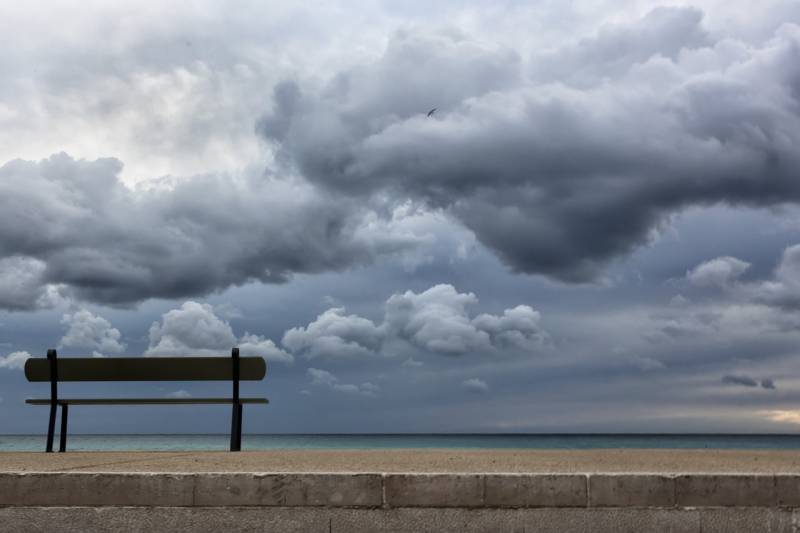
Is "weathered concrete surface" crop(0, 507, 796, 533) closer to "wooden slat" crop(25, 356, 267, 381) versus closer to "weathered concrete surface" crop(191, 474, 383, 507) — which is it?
"weathered concrete surface" crop(191, 474, 383, 507)

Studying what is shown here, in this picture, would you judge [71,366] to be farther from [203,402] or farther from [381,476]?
[381,476]

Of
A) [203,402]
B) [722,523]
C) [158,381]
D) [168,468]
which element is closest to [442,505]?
[722,523]

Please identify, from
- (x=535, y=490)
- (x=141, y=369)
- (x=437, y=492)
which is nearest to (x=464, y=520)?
(x=437, y=492)

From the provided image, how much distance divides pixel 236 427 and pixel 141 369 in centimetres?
214

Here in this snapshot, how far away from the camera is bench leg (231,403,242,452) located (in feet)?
42.0

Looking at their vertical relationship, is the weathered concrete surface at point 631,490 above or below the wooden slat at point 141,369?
→ below

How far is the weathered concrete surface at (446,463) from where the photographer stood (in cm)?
738

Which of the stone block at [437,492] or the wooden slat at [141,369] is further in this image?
the wooden slat at [141,369]

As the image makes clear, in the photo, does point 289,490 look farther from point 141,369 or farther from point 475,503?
point 141,369

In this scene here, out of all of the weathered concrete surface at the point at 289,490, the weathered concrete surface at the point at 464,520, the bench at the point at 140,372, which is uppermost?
the bench at the point at 140,372

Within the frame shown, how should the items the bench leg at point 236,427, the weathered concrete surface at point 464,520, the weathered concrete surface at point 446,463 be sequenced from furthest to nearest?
1. the bench leg at point 236,427
2. the weathered concrete surface at point 446,463
3. the weathered concrete surface at point 464,520

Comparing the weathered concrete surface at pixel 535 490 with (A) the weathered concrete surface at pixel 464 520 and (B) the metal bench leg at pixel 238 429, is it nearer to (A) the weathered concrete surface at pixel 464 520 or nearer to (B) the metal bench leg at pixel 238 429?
(A) the weathered concrete surface at pixel 464 520

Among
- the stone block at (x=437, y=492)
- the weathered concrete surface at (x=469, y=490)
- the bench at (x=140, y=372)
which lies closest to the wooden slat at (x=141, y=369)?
the bench at (x=140, y=372)

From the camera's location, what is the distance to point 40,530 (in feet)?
21.0
